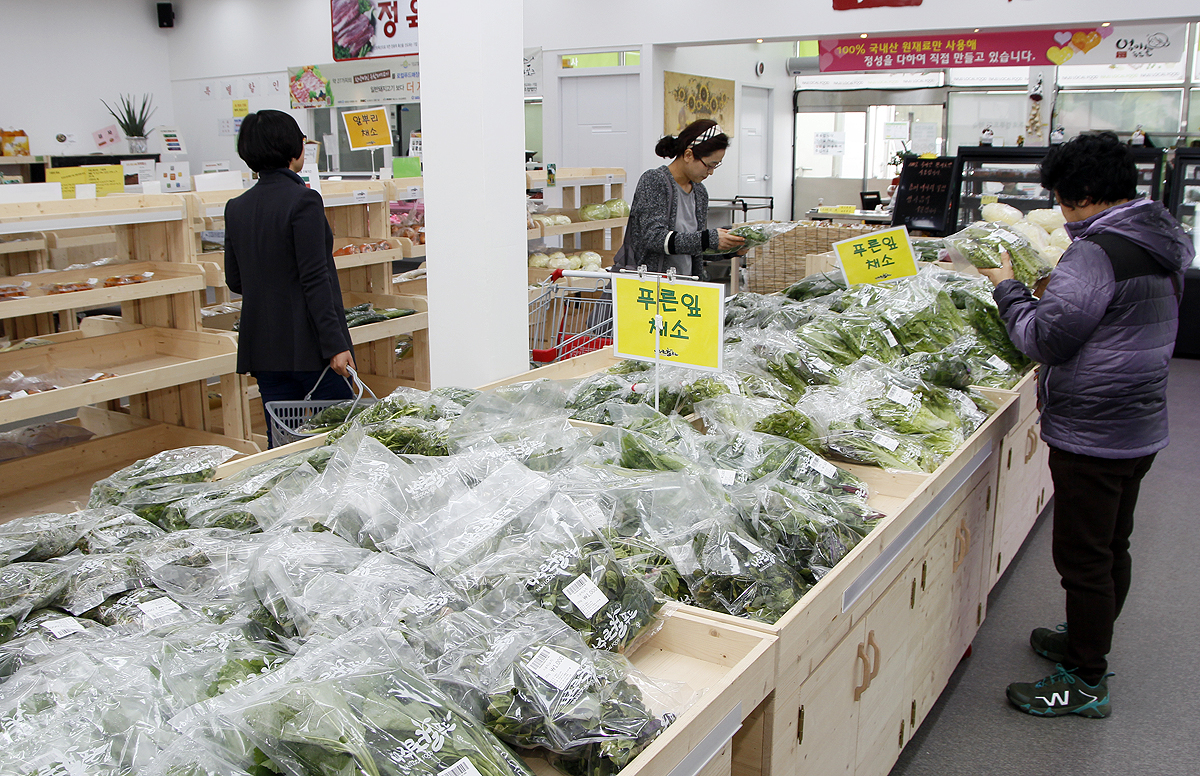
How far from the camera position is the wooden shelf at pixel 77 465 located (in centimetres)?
408

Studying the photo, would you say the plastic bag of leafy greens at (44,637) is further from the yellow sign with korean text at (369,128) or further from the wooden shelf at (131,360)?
the yellow sign with korean text at (369,128)

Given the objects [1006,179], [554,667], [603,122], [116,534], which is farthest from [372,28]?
[554,667]

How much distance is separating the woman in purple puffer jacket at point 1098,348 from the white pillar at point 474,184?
66.0 inches

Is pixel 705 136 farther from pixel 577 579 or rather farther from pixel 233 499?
pixel 577 579

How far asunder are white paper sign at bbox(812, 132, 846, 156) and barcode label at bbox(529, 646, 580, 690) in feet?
45.4

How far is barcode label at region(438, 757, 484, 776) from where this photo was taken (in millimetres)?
1073

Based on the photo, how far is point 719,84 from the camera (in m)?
11.3

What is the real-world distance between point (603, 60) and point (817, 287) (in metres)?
6.31

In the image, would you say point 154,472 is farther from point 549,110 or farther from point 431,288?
point 549,110

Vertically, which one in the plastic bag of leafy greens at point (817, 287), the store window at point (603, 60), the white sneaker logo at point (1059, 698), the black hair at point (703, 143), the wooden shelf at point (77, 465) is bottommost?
the white sneaker logo at point (1059, 698)

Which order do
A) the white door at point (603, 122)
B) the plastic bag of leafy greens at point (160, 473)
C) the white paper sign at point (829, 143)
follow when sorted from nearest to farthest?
the plastic bag of leafy greens at point (160, 473)
the white door at point (603, 122)
the white paper sign at point (829, 143)

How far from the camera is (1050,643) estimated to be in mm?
3363

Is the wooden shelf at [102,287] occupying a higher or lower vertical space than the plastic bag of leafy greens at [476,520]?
higher

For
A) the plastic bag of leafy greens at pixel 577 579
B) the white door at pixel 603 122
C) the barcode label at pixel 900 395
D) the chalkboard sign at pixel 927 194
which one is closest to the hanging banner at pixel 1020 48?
the chalkboard sign at pixel 927 194
